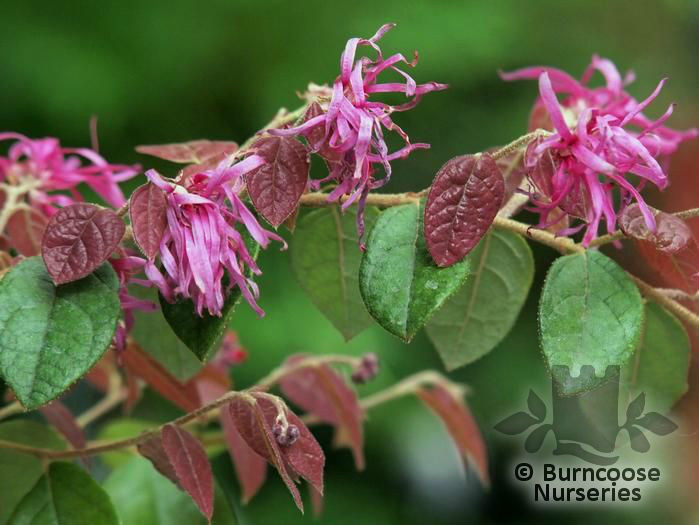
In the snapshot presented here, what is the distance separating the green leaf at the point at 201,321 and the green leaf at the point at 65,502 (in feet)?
0.26

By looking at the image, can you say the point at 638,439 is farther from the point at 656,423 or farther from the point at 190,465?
the point at 190,465

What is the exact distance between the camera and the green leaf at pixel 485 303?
406 mm

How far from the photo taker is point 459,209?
301 millimetres

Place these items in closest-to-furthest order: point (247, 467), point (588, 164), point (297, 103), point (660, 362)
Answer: point (588, 164) → point (660, 362) → point (247, 467) → point (297, 103)

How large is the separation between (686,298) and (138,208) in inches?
8.1

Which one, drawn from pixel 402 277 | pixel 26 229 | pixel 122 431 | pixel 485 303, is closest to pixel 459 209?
pixel 402 277

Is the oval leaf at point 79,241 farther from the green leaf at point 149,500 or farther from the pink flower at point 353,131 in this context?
the green leaf at point 149,500

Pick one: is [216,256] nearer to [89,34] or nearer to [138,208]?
[138,208]

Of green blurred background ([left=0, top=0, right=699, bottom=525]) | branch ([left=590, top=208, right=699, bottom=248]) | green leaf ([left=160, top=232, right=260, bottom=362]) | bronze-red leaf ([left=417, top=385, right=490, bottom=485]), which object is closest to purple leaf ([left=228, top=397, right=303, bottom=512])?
green leaf ([left=160, top=232, right=260, bottom=362])

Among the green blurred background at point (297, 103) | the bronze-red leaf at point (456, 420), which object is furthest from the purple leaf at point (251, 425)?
the green blurred background at point (297, 103)

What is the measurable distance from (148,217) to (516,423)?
0.74 ft

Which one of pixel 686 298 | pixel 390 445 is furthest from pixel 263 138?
pixel 390 445

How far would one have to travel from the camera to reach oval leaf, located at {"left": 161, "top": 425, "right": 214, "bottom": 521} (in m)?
0.35

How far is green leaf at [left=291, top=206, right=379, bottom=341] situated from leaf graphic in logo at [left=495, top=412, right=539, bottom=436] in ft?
0.28
